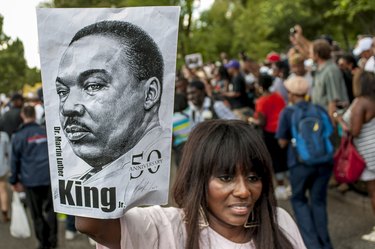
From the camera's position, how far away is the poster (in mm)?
1508

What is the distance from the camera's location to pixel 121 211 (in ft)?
5.00

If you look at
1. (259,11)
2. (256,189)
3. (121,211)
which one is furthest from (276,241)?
(259,11)

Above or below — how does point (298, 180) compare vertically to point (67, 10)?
below

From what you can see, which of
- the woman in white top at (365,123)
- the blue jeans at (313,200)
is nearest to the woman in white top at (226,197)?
the blue jeans at (313,200)

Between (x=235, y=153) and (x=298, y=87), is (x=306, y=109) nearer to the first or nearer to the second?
(x=298, y=87)

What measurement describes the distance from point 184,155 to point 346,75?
5.85m

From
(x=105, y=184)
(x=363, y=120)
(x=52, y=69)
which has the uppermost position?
(x=52, y=69)

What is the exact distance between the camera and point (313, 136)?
499 cm

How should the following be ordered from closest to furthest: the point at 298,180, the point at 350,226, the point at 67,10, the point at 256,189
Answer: the point at 67,10
the point at 256,189
the point at 298,180
the point at 350,226

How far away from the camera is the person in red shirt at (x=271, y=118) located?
7.04 metres

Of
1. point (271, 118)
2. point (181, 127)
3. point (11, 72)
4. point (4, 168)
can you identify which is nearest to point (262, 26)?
point (11, 72)

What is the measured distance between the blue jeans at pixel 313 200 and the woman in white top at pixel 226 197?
3.05 metres

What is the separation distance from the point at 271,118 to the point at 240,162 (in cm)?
525

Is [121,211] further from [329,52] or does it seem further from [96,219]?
[329,52]
